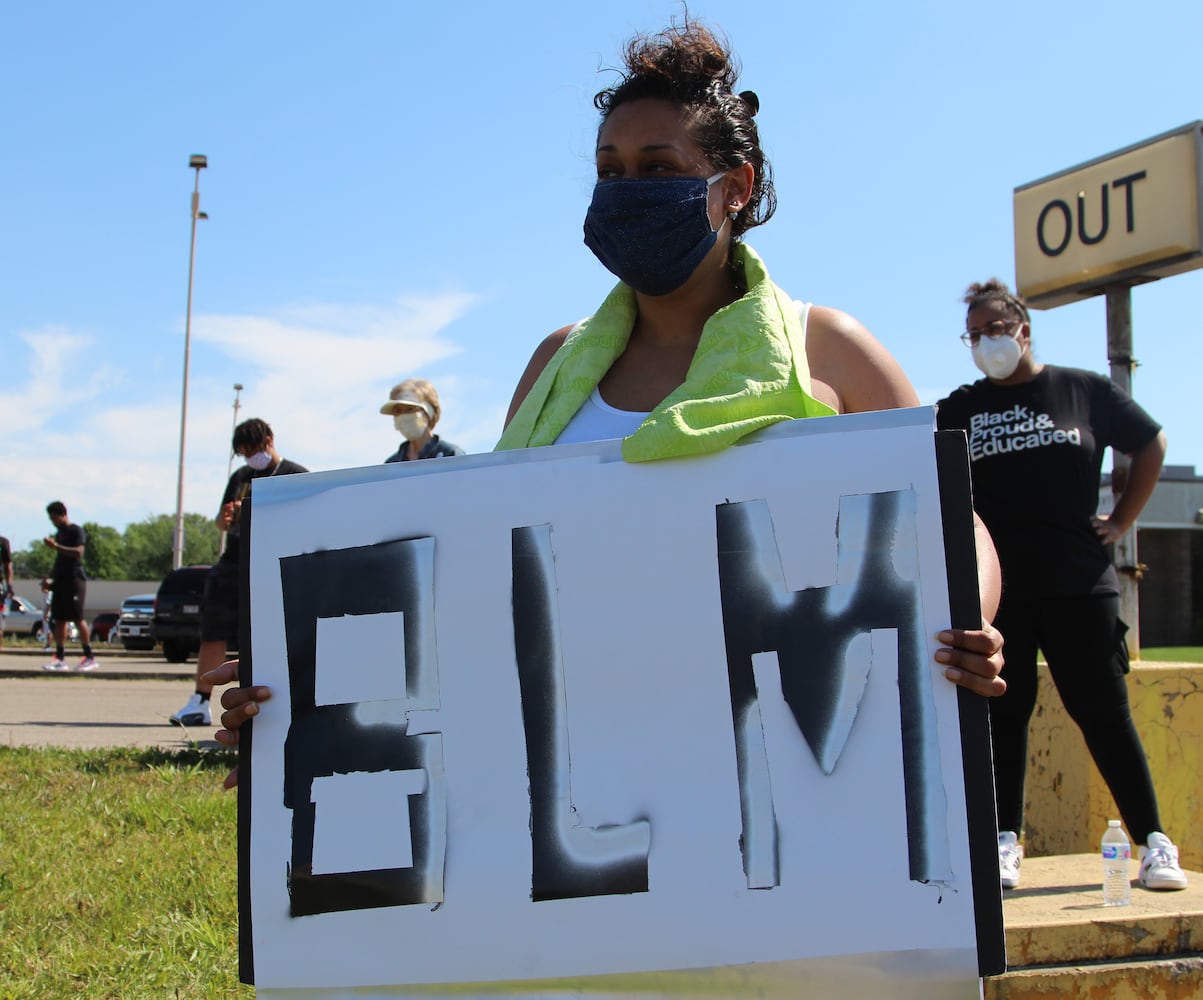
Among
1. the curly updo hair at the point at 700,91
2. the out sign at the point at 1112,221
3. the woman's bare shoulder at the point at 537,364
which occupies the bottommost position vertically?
the woman's bare shoulder at the point at 537,364

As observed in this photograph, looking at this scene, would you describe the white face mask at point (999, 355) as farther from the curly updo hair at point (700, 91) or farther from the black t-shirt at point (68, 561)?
the black t-shirt at point (68, 561)

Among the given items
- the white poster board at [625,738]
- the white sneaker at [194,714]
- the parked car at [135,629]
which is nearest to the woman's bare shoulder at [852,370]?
the white poster board at [625,738]

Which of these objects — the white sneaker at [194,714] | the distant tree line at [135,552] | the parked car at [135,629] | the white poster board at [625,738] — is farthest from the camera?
the distant tree line at [135,552]

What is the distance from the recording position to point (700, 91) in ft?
6.23

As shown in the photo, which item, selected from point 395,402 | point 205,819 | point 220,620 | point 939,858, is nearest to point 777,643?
point 939,858

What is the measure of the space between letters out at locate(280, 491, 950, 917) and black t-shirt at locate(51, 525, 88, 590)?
39.7 ft

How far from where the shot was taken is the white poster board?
1521 mm

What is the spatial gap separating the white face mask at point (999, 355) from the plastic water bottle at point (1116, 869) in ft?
4.67

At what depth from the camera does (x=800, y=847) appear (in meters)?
1.53

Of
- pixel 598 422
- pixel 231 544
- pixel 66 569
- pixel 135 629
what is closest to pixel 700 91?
pixel 598 422

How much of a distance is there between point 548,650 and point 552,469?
0.26 meters

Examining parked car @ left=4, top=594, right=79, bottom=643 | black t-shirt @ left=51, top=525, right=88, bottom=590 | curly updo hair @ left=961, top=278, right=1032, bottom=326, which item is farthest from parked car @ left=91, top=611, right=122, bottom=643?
curly updo hair @ left=961, top=278, right=1032, bottom=326

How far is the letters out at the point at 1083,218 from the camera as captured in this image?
5.36 m

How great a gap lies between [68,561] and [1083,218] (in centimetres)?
1102
